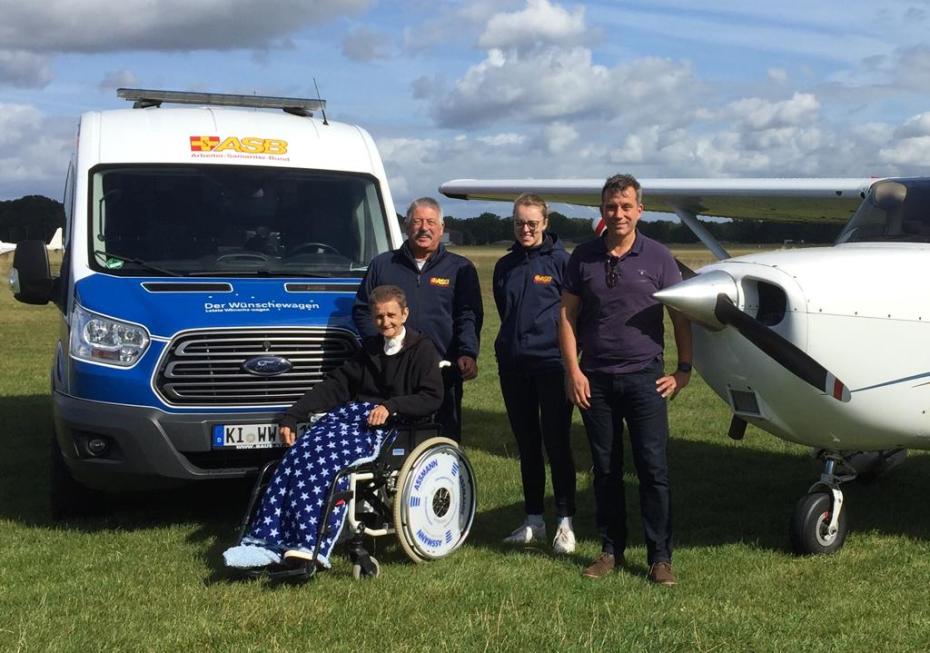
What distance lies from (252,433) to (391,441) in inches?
31.0

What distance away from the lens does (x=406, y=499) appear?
15.8ft

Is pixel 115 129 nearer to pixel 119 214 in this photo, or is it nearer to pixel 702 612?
pixel 119 214

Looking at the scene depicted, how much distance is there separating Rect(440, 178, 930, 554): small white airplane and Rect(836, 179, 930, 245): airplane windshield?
154 millimetres

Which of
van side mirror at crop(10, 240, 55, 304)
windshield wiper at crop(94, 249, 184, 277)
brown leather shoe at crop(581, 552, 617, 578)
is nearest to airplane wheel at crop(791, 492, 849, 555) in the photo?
brown leather shoe at crop(581, 552, 617, 578)

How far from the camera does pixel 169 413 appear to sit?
5180 mm

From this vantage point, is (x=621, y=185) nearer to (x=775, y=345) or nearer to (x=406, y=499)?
(x=775, y=345)

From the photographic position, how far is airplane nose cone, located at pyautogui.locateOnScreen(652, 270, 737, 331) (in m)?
4.54

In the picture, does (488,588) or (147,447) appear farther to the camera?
(147,447)

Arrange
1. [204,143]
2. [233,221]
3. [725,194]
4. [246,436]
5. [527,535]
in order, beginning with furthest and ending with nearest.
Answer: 1. [725,194]
2. [204,143]
3. [233,221]
4. [527,535]
5. [246,436]

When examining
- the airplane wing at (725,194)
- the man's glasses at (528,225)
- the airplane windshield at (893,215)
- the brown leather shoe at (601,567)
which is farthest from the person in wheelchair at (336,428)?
the airplane wing at (725,194)

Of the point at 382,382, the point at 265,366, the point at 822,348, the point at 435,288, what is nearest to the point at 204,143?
the point at 265,366

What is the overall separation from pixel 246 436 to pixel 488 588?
4.94 feet

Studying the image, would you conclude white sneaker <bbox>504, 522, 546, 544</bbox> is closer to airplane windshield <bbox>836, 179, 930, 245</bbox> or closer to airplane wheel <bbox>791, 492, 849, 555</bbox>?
airplane wheel <bbox>791, 492, 849, 555</bbox>

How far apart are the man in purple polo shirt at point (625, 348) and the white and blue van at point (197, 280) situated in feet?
4.66
